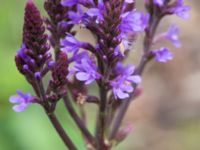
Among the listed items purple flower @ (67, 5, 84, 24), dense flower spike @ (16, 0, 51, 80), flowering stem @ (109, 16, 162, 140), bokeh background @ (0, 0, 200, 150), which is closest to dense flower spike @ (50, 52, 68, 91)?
dense flower spike @ (16, 0, 51, 80)

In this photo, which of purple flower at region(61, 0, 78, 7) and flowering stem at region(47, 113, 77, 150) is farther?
flowering stem at region(47, 113, 77, 150)

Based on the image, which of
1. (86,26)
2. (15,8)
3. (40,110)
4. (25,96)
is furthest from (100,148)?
(15,8)

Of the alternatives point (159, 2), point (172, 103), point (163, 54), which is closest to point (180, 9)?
point (159, 2)

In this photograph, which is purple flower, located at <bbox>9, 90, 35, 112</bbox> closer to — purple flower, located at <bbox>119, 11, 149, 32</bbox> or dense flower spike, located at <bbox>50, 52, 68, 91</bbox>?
dense flower spike, located at <bbox>50, 52, 68, 91</bbox>

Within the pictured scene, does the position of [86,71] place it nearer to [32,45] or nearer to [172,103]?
[32,45]

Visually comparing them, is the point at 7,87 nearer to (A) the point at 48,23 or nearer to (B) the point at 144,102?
(A) the point at 48,23

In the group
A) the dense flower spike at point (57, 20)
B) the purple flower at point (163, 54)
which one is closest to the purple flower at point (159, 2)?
the purple flower at point (163, 54)
